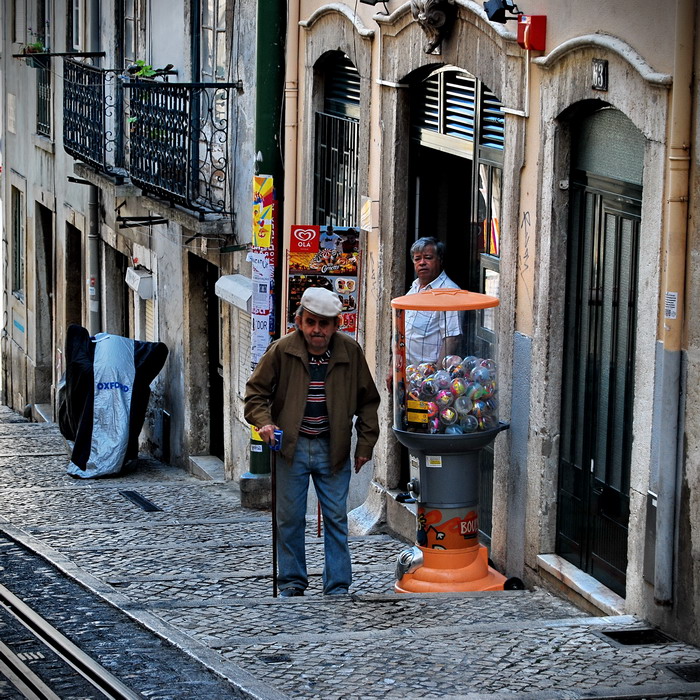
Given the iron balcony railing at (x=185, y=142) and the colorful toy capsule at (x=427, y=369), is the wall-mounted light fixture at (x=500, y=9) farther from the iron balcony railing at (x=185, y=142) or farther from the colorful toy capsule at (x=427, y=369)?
the iron balcony railing at (x=185, y=142)

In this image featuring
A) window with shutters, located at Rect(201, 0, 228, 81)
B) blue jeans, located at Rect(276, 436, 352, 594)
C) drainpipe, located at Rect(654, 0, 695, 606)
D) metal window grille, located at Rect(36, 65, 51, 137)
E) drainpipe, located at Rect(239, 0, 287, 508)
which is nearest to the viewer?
drainpipe, located at Rect(654, 0, 695, 606)

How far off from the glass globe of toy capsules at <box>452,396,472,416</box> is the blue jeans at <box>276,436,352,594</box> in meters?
0.66

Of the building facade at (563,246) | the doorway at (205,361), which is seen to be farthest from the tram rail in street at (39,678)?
the doorway at (205,361)

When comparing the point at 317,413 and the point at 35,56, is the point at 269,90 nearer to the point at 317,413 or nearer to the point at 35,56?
the point at 317,413

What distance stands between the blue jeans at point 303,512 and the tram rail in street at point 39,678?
1.37m

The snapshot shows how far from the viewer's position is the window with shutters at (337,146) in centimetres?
1153

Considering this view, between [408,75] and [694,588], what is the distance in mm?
4688

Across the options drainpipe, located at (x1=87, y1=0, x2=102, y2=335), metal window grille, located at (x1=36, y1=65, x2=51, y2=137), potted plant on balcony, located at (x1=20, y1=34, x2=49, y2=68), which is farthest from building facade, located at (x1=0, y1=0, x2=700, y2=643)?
metal window grille, located at (x1=36, y1=65, x2=51, y2=137)

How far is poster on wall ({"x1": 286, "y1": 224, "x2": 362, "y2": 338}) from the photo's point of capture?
10.5 m

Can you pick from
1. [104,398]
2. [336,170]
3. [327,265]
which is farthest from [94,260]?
[327,265]

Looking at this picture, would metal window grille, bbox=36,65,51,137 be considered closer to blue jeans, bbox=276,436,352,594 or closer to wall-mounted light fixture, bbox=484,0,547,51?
wall-mounted light fixture, bbox=484,0,547,51

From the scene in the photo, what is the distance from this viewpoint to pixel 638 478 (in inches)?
277

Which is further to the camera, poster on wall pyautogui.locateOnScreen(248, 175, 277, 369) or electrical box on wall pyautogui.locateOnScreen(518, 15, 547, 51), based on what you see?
poster on wall pyautogui.locateOnScreen(248, 175, 277, 369)

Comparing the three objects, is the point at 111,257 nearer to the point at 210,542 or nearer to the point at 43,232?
the point at 43,232
